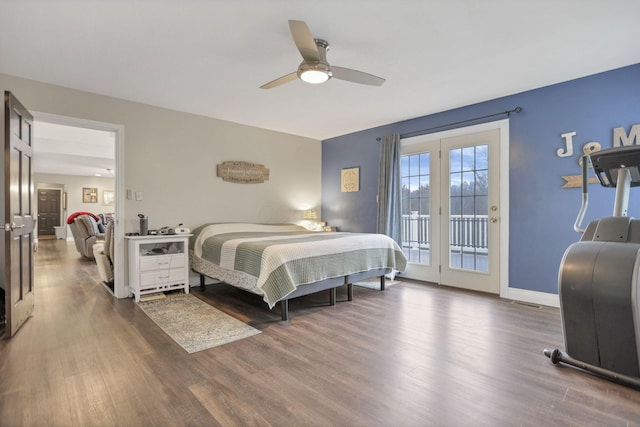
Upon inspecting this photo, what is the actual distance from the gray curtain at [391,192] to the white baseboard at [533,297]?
1.61 m

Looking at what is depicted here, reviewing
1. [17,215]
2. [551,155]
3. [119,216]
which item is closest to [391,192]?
[551,155]

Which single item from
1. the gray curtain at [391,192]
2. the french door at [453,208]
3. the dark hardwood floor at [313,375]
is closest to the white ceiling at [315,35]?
the french door at [453,208]

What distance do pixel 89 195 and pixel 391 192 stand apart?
11620mm

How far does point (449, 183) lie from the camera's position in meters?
4.48

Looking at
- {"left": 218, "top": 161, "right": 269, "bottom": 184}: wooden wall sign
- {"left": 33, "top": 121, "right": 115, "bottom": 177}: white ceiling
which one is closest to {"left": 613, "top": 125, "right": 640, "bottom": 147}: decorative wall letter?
{"left": 218, "top": 161, "right": 269, "bottom": 184}: wooden wall sign

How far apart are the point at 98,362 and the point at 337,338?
1.74 m

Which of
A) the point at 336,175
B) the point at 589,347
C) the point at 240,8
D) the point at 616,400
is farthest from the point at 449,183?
the point at 240,8

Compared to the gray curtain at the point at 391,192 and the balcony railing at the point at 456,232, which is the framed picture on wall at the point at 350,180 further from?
the balcony railing at the point at 456,232

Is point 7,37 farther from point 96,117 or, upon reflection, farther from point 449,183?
point 449,183

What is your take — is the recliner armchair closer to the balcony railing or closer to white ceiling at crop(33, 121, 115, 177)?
white ceiling at crop(33, 121, 115, 177)

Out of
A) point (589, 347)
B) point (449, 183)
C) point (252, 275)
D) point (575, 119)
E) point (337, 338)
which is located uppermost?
point (575, 119)

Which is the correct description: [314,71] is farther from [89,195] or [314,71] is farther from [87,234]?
[89,195]

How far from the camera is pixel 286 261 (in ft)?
9.94

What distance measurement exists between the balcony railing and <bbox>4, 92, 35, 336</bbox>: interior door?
4.53 metres
